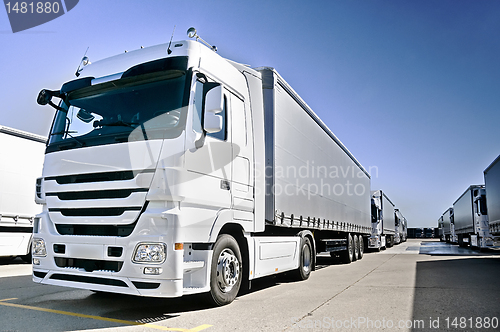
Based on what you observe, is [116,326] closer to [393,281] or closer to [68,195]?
[68,195]

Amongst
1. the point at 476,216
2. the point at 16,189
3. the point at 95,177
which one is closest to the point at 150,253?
the point at 95,177

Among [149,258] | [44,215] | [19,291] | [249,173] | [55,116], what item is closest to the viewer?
[149,258]

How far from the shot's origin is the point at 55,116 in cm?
577

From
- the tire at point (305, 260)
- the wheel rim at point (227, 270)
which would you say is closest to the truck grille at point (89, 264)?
the wheel rim at point (227, 270)

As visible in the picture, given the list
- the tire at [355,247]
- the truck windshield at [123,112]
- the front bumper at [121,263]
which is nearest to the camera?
the front bumper at [121,263]

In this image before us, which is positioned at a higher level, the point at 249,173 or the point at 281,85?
the point at 281,85

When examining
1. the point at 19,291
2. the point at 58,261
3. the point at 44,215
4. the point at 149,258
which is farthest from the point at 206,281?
the point at 19,291

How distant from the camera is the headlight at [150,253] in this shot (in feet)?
15.0

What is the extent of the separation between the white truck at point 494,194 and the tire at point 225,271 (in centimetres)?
1303

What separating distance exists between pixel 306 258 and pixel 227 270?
12.7 ft

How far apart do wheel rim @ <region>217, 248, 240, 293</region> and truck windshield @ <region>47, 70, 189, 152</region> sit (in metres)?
1.89

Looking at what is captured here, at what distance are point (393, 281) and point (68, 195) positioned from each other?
6.88 m

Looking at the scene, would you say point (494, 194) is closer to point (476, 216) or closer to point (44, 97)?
point (476, 216)

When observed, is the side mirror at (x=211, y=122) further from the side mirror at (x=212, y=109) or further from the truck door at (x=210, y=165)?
the truck door at (x=210, y=165)
